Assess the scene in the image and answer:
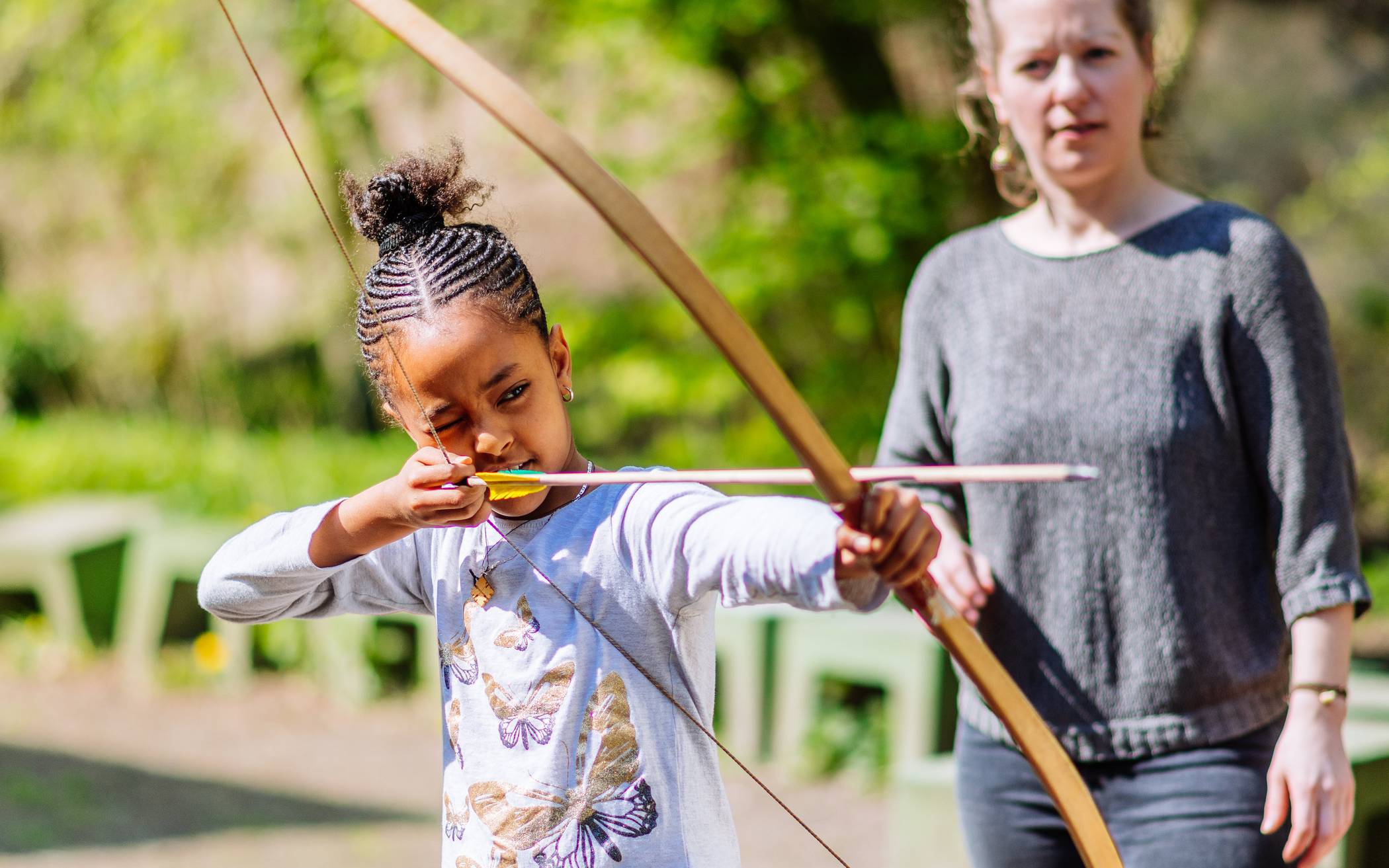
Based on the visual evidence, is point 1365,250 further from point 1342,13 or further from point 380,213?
point 380,213

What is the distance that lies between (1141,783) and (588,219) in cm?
672

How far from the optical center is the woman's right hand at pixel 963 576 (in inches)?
72.9

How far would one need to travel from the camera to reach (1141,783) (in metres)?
1.76

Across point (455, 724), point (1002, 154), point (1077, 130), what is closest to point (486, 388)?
point (455, 724)

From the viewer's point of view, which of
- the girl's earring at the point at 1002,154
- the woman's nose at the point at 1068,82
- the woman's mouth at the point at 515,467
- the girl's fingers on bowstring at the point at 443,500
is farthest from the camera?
the girl's earring at the point at 1002,154

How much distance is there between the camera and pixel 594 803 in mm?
1452

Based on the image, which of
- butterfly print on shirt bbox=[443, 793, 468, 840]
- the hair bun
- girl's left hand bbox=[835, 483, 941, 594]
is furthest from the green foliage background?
girl's left hand bbox=[835, 483, 941, 594]

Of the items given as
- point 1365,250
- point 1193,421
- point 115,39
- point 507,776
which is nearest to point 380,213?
point 507,776

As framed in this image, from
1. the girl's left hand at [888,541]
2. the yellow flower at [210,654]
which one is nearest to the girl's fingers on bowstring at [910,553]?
the girl's left hand at [888,541]

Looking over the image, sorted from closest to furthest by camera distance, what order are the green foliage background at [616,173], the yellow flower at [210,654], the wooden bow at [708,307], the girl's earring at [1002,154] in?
the wooden bow at [708,307]
the girl's earring at [1002,154]
the green foliage background at [616,173]
the yellow flower at [210,654]

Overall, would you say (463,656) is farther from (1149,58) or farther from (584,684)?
(1149,58)

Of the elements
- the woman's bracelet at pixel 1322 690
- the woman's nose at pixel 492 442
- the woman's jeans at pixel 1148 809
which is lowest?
the woman's jeans at pixel 1148 809

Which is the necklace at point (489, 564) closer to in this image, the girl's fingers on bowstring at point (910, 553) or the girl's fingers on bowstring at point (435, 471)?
the girl's fingers on bowstring at point (435, 471)

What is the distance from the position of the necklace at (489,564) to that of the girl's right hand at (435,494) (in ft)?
0.41
